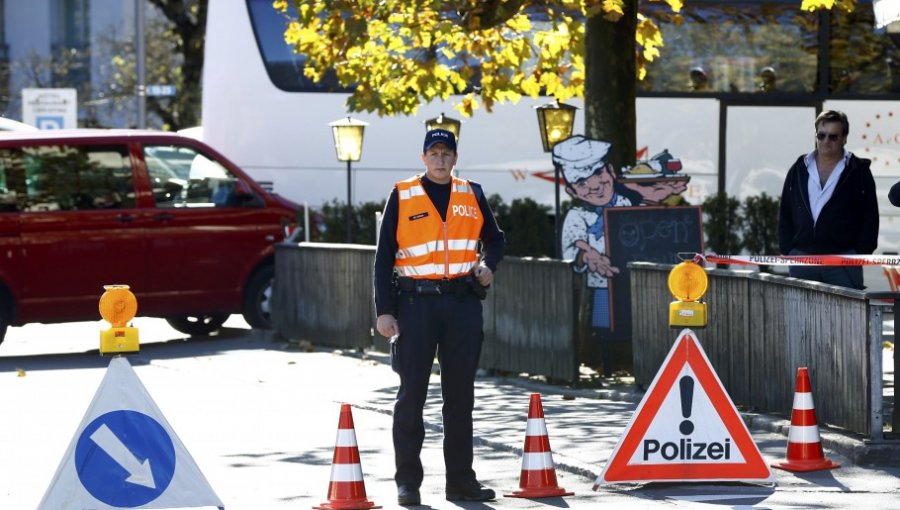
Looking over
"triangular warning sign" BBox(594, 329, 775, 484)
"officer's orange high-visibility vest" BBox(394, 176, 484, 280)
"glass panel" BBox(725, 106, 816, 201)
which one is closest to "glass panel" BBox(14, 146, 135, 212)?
"glass panel" BBox(725, 106, 816, 201)

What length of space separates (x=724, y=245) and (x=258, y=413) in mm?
9750

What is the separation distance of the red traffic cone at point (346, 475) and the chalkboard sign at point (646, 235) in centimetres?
596

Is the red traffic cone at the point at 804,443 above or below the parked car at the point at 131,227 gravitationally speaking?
below

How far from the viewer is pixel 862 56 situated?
23.1m

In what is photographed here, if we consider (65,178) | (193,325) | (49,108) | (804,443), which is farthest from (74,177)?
(49,108)

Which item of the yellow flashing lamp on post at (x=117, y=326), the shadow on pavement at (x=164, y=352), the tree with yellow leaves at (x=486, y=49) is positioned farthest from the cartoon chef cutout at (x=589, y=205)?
the yellow flashing lamp on post at (x=117, y=326)

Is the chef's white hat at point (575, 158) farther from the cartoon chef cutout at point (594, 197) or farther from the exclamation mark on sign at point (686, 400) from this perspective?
the exclamation mark on sign at point (686, 400)

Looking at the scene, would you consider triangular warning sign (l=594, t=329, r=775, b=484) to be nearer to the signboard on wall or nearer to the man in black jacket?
the man in black jacket

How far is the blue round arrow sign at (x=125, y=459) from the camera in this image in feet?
27.1

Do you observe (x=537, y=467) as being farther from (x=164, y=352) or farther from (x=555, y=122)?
(x=555, y=122)

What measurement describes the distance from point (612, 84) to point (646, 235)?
1.36 metres

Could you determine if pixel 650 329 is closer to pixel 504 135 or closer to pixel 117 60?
pixel 504 135

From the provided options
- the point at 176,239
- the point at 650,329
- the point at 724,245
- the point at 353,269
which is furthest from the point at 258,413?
the point at 724,245

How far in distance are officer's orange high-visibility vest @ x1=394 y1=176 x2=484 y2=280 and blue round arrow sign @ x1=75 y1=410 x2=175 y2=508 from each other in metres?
1.47
